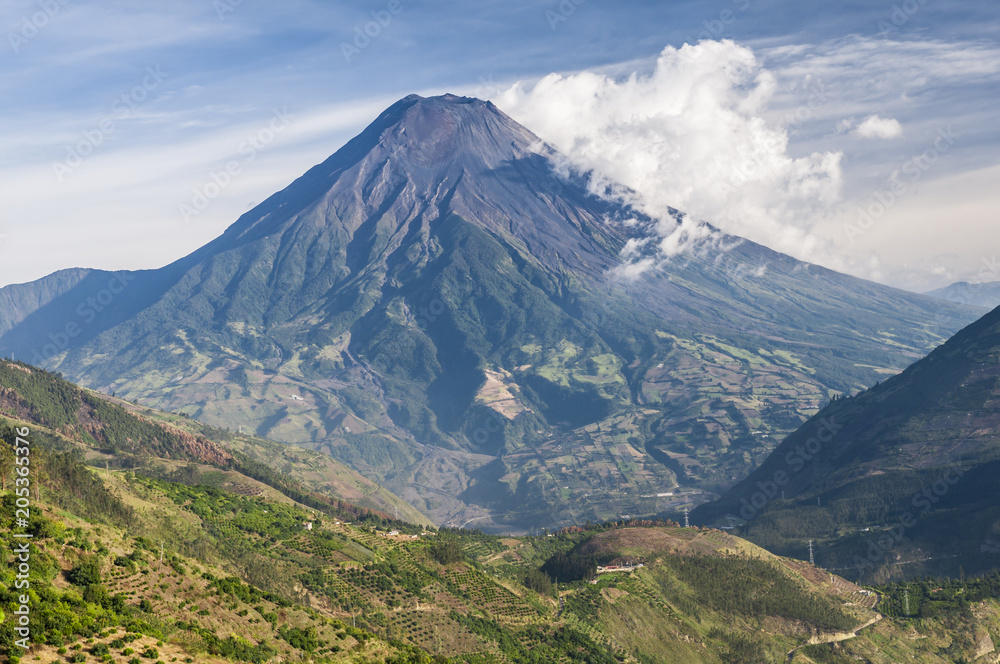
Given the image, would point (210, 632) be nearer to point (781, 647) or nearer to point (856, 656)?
point (781, 647)

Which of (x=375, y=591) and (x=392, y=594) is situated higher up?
(x=375, y=591)

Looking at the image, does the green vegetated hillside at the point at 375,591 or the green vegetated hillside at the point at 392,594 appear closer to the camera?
the green vegetated hillside at the point at 392,594

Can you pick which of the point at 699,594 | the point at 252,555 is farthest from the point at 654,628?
the point at 252,555

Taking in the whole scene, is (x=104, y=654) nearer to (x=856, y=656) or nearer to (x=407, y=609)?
(x=407, y=609)

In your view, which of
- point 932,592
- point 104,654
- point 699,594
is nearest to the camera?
point 104,654

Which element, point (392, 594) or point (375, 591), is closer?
point (375, 591)

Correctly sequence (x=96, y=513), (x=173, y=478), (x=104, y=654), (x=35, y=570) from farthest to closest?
(x=173, y=478) → (x=96, y=513) → (x=35, y=570) → (x=104, y=654)

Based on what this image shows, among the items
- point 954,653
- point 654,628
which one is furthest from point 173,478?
point 954,653

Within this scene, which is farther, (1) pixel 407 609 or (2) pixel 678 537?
(2) pixel 678 537

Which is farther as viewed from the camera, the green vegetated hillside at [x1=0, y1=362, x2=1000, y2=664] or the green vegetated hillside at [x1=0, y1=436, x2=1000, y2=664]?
the green vegetated hillside at [x1=0, y1=362, x2=1000, y2=664]

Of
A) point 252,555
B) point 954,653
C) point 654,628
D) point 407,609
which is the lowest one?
point 954,653

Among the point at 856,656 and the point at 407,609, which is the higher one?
the point at 407,609
